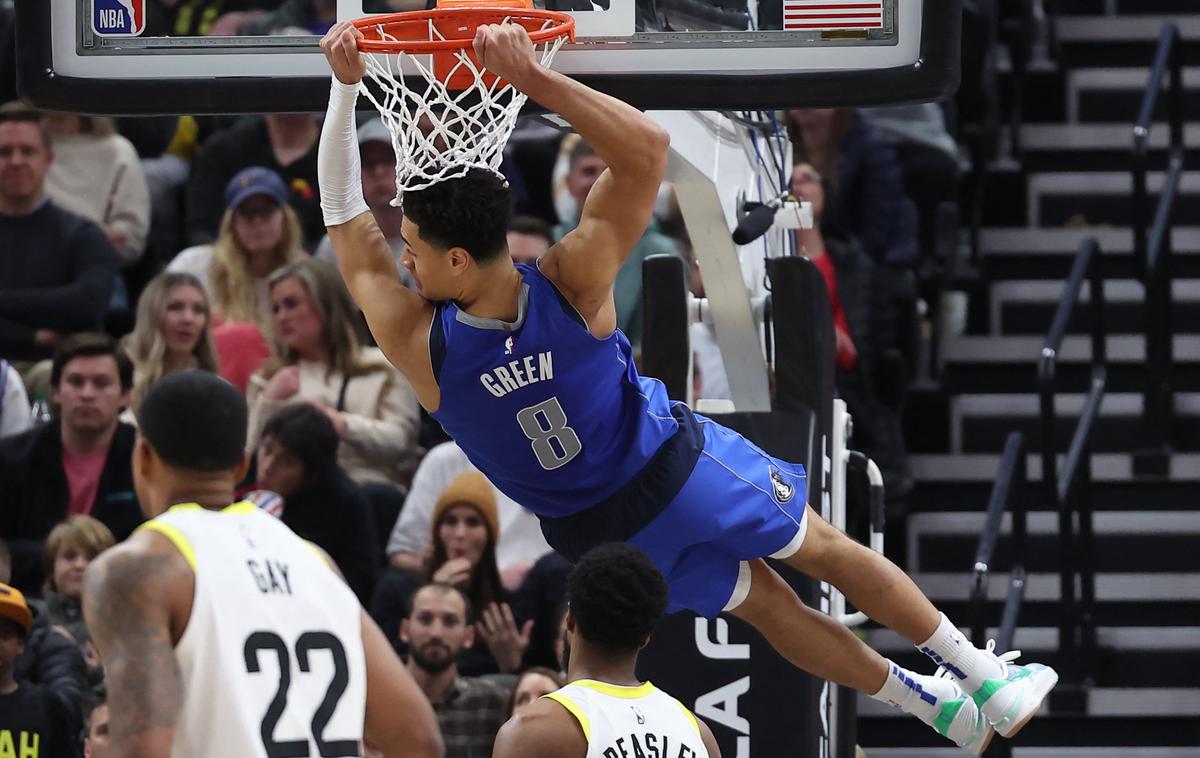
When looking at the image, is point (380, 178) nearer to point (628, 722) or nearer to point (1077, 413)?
point (1077, 413)

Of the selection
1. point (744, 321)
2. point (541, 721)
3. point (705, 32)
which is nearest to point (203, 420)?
point (541, 721)

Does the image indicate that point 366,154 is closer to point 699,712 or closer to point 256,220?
point 256,220

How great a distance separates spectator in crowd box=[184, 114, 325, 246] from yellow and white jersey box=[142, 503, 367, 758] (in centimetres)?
591

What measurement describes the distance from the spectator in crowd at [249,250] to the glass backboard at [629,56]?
4278 millimetres

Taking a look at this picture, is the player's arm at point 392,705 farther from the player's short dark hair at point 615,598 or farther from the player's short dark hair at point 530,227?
the player's short dark hair at point 530,227

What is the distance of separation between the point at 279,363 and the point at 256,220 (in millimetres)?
808

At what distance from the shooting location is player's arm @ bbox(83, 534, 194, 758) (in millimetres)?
4398

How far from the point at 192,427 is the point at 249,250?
16.7 feet

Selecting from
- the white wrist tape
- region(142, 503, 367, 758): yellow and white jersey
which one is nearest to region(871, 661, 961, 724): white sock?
region(142, 503, 367, 758): yellow and white jersey

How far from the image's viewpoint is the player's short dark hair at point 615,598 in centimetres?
489

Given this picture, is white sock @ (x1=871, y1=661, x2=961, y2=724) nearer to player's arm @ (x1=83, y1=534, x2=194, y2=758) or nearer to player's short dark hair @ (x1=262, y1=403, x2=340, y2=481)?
player's arm @ (x1=83, y1=534, x2=194, y2=758)

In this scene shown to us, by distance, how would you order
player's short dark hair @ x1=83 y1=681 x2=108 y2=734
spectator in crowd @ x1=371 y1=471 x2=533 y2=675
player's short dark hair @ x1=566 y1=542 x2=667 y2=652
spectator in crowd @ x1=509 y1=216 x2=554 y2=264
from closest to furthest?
player's short dark hair @ x1=566 y1=542 x2=667 y2=652 → player's short dark hair @ x1=83 y1=681 x2=108 y2=734 → spectator in crowd @ x1=371 y1=471 x2=533 y2=675 → spectator in crowd @ x1=509 y1=216 x2=554 y2=264

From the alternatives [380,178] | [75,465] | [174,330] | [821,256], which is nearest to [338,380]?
[174,330]

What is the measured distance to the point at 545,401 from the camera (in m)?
4.94
